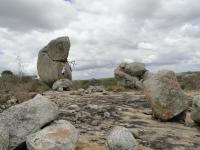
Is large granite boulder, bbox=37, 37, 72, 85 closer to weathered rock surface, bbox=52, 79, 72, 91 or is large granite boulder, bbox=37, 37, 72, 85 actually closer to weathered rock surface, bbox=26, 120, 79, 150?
weathered rock surface, bbox=52, 79, 72, 91

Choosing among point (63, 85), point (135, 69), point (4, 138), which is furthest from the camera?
point (135, 69)

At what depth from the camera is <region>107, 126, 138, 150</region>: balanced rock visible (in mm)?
8070

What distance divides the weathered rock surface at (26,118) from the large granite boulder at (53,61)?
12646 mm

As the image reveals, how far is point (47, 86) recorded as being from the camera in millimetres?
21953

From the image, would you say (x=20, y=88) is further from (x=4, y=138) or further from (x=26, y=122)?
(x=4, y=138)

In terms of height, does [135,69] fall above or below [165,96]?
above

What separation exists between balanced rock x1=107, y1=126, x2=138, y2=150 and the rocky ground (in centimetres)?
43

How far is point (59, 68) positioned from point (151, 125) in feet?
37.6

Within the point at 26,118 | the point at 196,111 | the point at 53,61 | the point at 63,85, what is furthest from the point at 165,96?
the point at 53,61

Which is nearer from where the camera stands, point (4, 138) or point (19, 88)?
point (4, 138)

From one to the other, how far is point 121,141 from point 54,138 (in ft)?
4.48

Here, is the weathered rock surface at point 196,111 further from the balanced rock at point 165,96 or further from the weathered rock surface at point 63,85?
the weathered rock surface at point 63,85

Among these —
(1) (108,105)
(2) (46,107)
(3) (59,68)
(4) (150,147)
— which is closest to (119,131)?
(4) (150,147)

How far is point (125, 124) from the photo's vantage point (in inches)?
423
